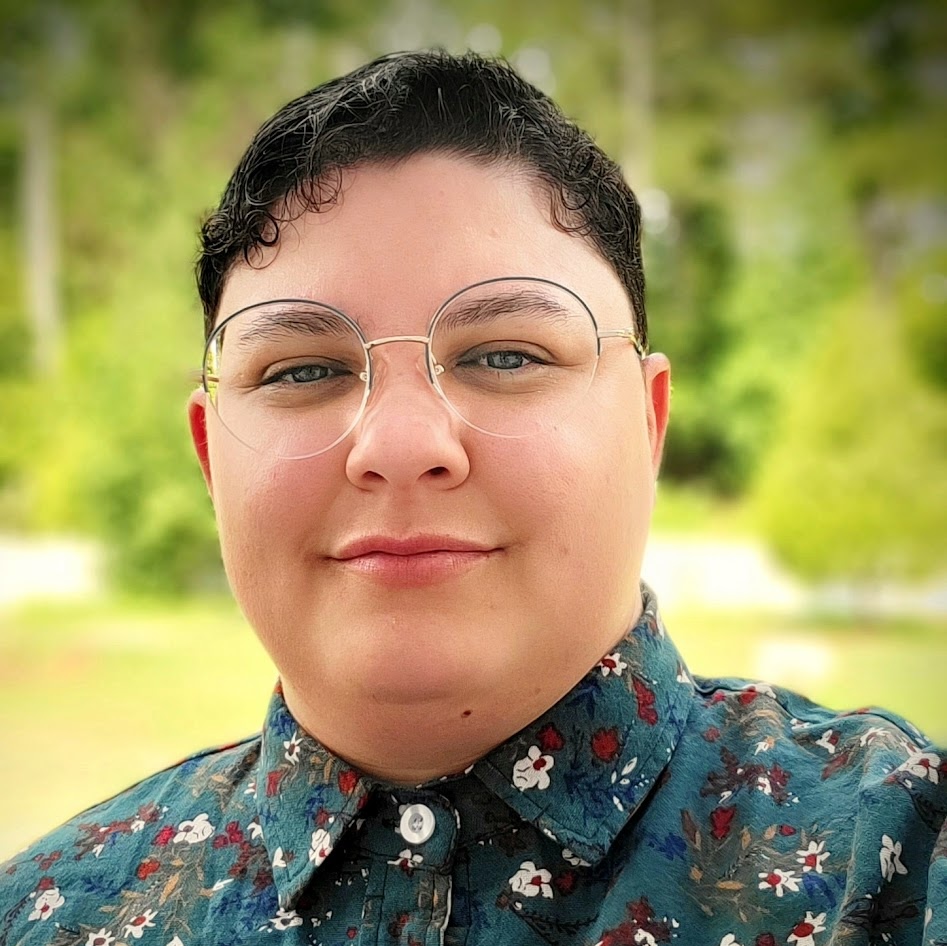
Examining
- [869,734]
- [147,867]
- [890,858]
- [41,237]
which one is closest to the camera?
[890,858]

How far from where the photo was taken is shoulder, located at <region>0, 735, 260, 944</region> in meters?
1.03

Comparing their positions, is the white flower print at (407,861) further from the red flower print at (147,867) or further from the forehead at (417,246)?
the forehead at (417,246)

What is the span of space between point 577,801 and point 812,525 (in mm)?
3822

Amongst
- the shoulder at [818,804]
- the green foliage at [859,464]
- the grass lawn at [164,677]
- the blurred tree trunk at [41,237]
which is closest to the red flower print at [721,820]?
the shoulder at [818,804]

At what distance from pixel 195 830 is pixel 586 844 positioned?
35 centimetres

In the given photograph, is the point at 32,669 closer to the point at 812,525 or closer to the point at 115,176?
the point at 115,176

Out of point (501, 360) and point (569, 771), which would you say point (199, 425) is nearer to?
point (501, 360)

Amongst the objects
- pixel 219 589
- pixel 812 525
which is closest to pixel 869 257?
pixel 812 525

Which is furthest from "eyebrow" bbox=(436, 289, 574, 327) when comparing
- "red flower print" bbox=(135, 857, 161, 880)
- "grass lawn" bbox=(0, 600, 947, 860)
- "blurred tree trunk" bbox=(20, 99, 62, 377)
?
"blurred tree trunk" bbox=(20, 99, 62, 377)

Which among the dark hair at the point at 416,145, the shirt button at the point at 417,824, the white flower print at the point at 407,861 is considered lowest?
the white flower print at the point at 407,861

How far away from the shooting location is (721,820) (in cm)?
91

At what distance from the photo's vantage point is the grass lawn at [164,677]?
14.4ft

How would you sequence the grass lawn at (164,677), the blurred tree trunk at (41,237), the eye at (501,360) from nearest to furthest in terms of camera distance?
the eye at (501,360), the grass lawn at (164,677), the blurred tree trunk at (41,237)

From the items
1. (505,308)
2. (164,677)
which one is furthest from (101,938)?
(164,677)
